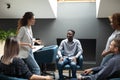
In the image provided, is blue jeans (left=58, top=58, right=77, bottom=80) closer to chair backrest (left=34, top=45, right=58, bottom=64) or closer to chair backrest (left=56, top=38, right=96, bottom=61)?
chair backrest (left=34, top=45, right=58, bottom=64)

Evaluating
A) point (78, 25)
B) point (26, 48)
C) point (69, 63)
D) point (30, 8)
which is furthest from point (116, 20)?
point (30, 8)

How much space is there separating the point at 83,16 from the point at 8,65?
3694 mm

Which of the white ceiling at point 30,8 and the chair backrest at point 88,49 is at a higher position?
the white ceiling at point 30,8

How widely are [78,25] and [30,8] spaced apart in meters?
1.26

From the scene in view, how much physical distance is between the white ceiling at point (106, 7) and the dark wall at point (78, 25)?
0.83 feet

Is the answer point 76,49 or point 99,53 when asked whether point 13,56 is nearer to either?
point 76,49

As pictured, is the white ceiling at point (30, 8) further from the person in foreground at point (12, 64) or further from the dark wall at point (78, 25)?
the person in foreground at point (12, 64)

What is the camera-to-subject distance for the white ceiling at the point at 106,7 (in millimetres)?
5297

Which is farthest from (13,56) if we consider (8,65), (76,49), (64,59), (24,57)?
(76,49)

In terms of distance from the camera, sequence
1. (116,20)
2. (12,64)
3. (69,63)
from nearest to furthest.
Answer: (12,64)
(116,20)
(69,63)

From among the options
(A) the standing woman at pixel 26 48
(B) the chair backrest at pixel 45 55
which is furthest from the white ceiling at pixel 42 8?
(A) the standing woman at pixel 26 48

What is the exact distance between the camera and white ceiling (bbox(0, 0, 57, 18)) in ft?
18.6

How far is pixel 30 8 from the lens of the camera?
19.3 ft

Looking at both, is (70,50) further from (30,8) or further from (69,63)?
(30,8)
